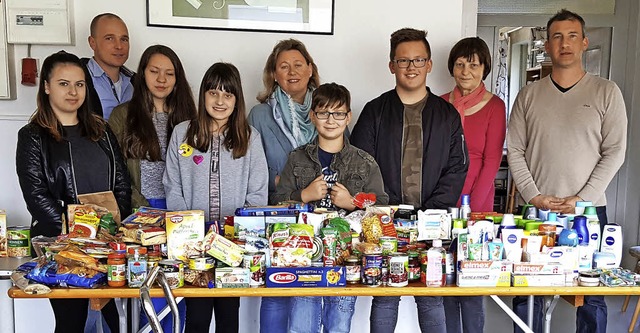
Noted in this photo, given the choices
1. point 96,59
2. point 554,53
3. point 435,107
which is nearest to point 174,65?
point 96,59

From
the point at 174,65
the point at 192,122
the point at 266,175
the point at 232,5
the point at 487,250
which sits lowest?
the point at 487,250

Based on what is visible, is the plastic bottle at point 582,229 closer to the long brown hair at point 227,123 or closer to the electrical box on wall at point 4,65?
the long brown hair at point 227,123

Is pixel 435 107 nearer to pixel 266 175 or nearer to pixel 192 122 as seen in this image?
pixel 266 175

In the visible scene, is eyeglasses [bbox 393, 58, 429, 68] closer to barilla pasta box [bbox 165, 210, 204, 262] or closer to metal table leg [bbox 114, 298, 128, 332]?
barilla pasta box [bbox 165, 210, 204, 262]

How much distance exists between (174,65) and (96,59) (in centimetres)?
53

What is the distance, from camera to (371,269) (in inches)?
68.9

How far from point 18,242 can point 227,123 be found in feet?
3.84

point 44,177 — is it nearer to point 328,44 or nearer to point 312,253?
point 312,253

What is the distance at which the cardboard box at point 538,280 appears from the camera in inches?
70.0

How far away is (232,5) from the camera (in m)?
3.11

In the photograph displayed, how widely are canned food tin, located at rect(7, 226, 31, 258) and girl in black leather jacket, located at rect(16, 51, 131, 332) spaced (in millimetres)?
353

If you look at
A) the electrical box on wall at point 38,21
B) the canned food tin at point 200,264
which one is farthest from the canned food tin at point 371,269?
the electrical box on wall at point 38,21

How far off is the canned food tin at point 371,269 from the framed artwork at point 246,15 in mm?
1784

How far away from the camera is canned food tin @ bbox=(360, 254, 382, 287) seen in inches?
68.9
